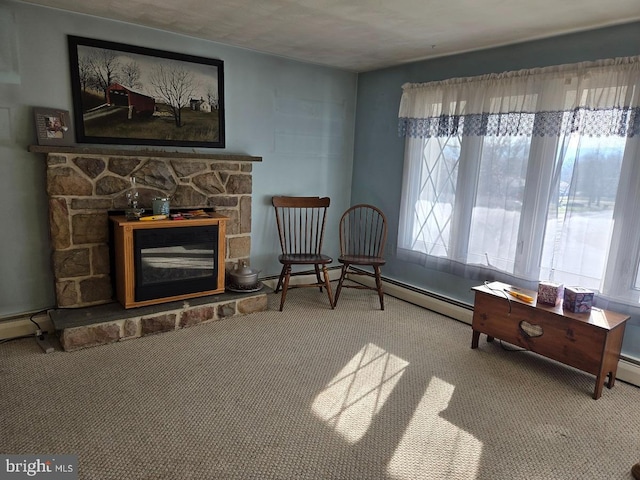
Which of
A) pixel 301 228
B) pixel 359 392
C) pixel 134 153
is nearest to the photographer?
pixel 359 392

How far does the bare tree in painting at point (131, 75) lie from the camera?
3.12 m

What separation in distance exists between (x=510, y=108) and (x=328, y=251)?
232cm

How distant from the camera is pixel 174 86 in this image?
333cm

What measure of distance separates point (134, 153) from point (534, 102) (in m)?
2.95

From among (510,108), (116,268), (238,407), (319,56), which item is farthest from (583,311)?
(116,268)

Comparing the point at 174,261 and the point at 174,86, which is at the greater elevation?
the point at 174,86

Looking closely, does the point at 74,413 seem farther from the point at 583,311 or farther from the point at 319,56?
the point at 319,56

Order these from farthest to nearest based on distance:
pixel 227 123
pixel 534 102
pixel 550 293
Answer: pixel 227 123 → pixel 534 102 → pixel 550 293

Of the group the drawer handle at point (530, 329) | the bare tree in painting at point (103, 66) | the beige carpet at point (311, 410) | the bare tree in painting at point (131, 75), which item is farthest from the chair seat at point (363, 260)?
the bare tree in painting at point (103, 66)

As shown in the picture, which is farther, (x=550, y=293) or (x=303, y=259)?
(x=303, y=259)

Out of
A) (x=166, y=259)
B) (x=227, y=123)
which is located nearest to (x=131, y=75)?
(x=227, y=123)

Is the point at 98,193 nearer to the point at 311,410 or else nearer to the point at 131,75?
the point at 131,75

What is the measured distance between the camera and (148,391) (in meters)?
2.34

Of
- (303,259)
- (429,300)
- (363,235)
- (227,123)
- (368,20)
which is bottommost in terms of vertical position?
(429,300)
